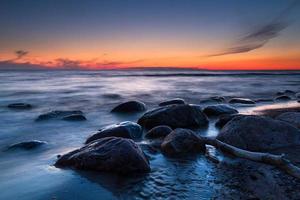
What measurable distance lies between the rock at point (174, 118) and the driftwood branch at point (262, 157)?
2.15m

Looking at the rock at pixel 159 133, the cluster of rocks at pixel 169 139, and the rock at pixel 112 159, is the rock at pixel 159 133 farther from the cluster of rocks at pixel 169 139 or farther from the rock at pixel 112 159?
the rock at pixel 112 159

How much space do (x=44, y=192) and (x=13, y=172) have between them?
125 cm

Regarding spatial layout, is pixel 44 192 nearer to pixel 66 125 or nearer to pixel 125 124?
pixel 125 124

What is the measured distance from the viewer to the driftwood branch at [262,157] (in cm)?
429

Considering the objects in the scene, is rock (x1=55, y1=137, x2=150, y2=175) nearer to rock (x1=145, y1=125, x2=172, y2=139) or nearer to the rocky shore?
the rocky shore

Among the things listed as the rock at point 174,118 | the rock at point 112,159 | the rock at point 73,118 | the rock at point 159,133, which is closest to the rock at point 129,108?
the rock at point 73,118

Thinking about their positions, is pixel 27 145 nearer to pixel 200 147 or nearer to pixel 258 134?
pixel 200 147

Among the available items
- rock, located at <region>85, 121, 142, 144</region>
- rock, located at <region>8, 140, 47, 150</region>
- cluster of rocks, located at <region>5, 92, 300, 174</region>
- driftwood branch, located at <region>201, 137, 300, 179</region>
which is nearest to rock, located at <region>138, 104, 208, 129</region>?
cluster of rocks, located at <region>5, 92, 300, 174</region>

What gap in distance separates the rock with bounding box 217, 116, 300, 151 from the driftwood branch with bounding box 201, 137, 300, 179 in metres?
0.33

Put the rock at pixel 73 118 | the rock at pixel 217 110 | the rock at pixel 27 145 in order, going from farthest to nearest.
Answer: the rock at pixel 217 110, the rock at pixel 73 118, the rock at pixel 27 145

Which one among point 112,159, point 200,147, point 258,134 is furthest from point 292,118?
point 112,159

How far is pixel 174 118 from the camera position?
820cm

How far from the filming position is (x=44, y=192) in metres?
3.94

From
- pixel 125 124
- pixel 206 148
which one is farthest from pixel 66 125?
pixel 206 148
